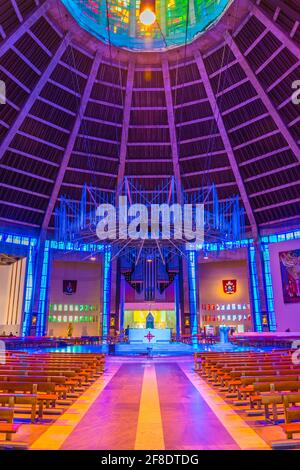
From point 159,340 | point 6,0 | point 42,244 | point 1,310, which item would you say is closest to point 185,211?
point 159,340

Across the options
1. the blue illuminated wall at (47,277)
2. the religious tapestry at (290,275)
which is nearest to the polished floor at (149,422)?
the blue illuminated wall at (47,277)

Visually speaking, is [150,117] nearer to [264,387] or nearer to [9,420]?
[264,387]

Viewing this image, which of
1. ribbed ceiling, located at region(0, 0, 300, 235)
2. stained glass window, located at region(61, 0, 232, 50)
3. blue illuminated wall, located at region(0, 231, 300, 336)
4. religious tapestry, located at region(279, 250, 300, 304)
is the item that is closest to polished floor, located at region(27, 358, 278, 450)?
blue illuminated wall, located at region(0, 231, 300, 336)

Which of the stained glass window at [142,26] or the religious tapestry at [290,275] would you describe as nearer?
the stained glass window at [142,26]

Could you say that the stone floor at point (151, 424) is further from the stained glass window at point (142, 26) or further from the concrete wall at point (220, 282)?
the concrete wall at point (220, 282)

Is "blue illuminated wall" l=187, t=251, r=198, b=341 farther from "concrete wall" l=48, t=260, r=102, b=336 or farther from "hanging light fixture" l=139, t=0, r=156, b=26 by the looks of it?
"hanging light fixture" l=139, t=0, r=156, b=26

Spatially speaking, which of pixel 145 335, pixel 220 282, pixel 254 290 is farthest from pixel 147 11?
pixel 220 282

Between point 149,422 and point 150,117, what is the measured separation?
2756 centimetres

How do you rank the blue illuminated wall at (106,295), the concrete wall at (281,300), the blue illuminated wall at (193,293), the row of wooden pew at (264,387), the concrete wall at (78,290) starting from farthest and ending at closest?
1. the concrete wall at (78,290)
2. the blue illuminated wall at (193,293)
3. the blue illuminated wall at (106,295)
4. the concrete wall at (281,300)
5. the row of wooden pew at (264,387)

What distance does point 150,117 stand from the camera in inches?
1177

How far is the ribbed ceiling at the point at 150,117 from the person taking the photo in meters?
23.8

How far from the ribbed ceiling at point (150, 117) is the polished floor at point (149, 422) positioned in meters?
22.0

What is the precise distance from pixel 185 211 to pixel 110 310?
2030 cm

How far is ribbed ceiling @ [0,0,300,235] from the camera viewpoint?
2380 cm
